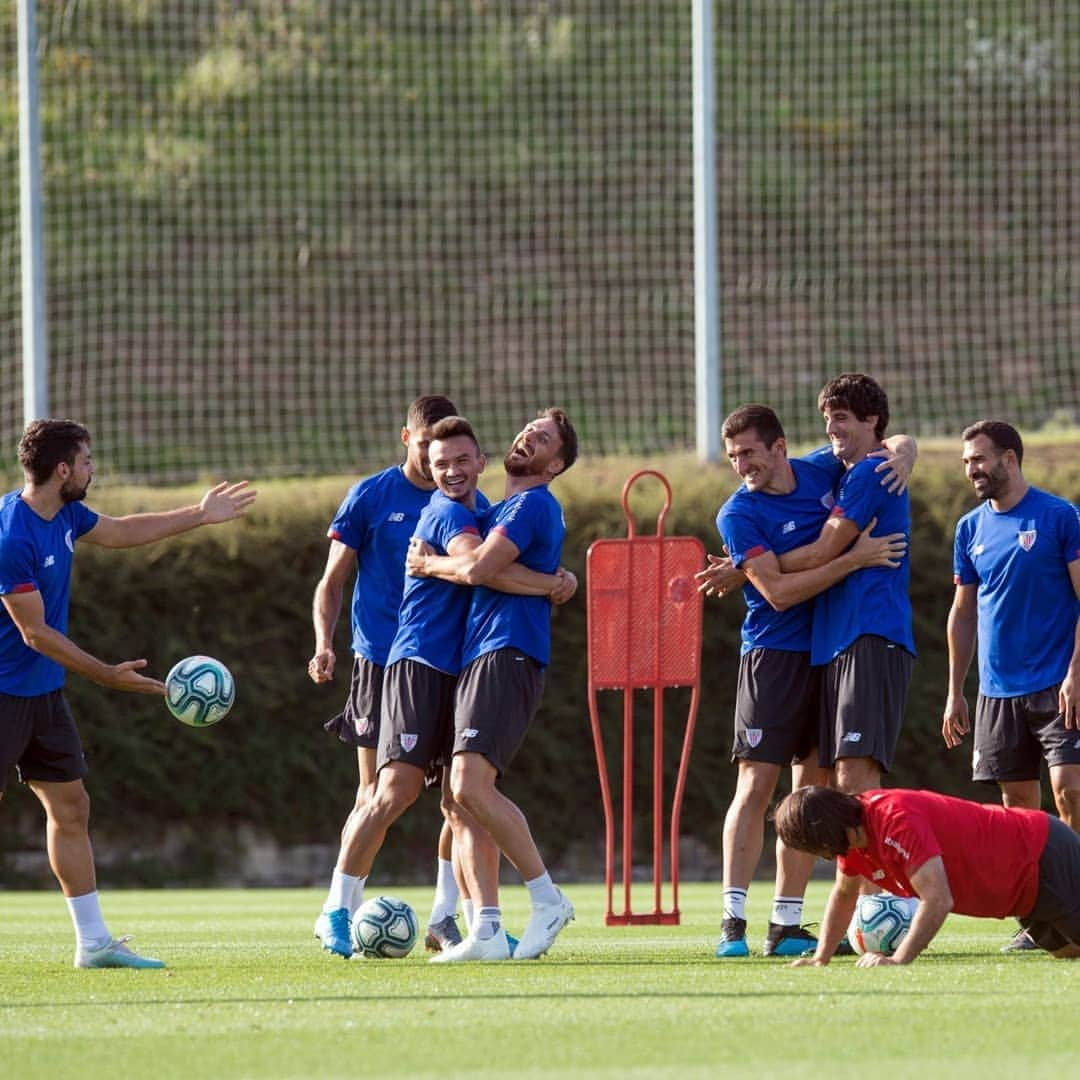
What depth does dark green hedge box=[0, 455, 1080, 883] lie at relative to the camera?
16953 millimetres

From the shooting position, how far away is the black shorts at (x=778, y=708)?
877cm

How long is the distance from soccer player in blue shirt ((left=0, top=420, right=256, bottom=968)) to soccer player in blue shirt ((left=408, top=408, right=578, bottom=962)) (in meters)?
1.28

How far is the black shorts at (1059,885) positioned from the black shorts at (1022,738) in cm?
137

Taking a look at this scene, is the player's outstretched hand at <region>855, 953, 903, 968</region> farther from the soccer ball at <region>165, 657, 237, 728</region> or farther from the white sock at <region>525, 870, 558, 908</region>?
the soccer ball at <region>165, 657, 237, 728</region>

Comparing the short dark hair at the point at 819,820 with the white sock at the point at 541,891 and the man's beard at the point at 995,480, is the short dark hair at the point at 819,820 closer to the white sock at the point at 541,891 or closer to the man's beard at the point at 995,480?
the white sock at the point at 541,891

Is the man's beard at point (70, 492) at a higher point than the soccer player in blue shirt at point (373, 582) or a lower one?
higher

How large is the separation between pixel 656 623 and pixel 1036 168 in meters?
12.5

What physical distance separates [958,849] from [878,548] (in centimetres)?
157

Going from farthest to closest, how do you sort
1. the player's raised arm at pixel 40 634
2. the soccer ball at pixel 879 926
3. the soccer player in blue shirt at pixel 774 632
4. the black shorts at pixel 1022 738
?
the black shorts at pixel 1022 738, the soccer player in blue shirt at pixel 774 632, the soccer ball at pixel 879 926, the player's raised arm at pixel 40 634

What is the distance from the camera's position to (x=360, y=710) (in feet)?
31.5

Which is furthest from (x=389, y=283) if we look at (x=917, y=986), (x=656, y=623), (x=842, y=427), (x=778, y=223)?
(x=917, y=986)

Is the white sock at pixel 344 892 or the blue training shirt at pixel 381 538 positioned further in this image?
the blue training shirt at pixel 381 538

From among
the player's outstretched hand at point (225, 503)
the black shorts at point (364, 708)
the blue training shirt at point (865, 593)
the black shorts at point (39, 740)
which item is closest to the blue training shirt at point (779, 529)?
the blue training shirt at point (865, 593)

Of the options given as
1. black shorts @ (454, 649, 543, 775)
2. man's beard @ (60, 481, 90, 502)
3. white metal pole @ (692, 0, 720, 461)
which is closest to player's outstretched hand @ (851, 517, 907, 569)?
black shorts @ (454, 649, 543, 775)
